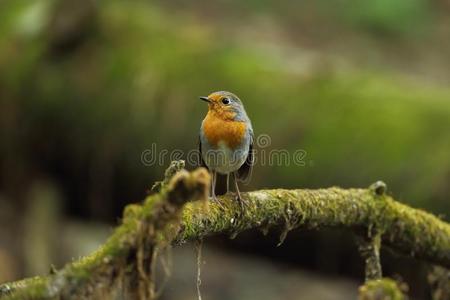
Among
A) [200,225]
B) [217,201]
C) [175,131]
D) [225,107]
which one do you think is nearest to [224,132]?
[225,107]

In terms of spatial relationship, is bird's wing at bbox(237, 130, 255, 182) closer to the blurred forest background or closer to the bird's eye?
the bird's eye

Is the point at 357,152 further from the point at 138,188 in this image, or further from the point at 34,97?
the point at 34,97

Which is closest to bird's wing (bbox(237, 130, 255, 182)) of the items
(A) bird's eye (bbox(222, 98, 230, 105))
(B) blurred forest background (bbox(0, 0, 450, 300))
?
(A) bird's eye (bbox(222, 98, 230, 105))

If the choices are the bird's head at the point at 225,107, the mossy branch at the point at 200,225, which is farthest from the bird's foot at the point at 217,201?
the bird's head at the point at 225,107

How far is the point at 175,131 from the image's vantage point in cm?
693

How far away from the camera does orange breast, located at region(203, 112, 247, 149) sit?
4.61 metres

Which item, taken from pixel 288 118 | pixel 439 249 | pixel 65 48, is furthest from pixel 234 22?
pixel 439 249

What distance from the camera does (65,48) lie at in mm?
7738

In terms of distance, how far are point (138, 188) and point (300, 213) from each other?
10.9ft

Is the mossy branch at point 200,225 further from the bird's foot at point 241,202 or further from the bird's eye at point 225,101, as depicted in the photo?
the bird's eye at point 225,101

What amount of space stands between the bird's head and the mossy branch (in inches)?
34.6

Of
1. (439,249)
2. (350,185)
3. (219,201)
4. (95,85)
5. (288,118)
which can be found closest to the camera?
(219,201)

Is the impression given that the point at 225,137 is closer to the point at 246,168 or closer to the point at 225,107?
the point at 225,107

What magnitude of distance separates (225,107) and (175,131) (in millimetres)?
2170
